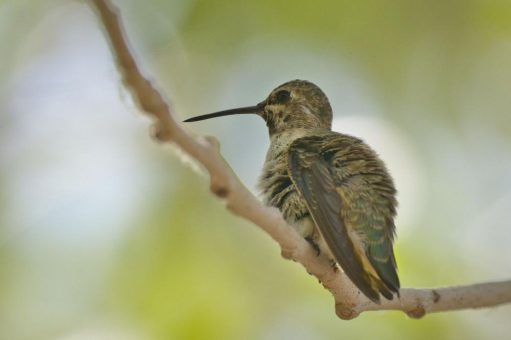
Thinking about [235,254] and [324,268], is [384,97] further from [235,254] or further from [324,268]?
[324,268]

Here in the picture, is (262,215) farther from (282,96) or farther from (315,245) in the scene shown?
(282,96)

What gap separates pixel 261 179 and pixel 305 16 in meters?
2.36

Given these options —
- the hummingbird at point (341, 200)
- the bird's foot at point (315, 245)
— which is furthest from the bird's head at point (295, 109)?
the bird's foot at point (315, 245)

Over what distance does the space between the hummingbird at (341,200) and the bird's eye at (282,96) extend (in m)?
0.60

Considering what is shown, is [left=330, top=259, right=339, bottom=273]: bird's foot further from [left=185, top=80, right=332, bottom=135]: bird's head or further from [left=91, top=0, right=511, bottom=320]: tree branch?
[left=185, top=80, right=332, bottom=135]: bird's head

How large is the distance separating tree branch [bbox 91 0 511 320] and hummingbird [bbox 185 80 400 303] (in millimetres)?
121

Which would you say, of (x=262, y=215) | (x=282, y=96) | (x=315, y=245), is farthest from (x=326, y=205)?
(x=282, y=96)

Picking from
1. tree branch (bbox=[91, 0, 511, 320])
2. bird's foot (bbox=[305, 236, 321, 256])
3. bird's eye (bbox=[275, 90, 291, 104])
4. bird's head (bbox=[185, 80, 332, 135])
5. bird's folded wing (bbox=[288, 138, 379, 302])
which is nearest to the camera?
tree branch (bbox=[91, 0, 511, 320])

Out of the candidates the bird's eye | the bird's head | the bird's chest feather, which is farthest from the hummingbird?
the bird's eye

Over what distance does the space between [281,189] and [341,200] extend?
0.31 metres

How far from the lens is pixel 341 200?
4.13 meters

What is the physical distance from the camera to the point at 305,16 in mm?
6477

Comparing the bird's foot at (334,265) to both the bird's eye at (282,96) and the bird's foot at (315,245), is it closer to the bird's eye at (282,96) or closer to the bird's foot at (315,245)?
the bird's foot at (315,245)

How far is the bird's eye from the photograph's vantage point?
5.58 m
